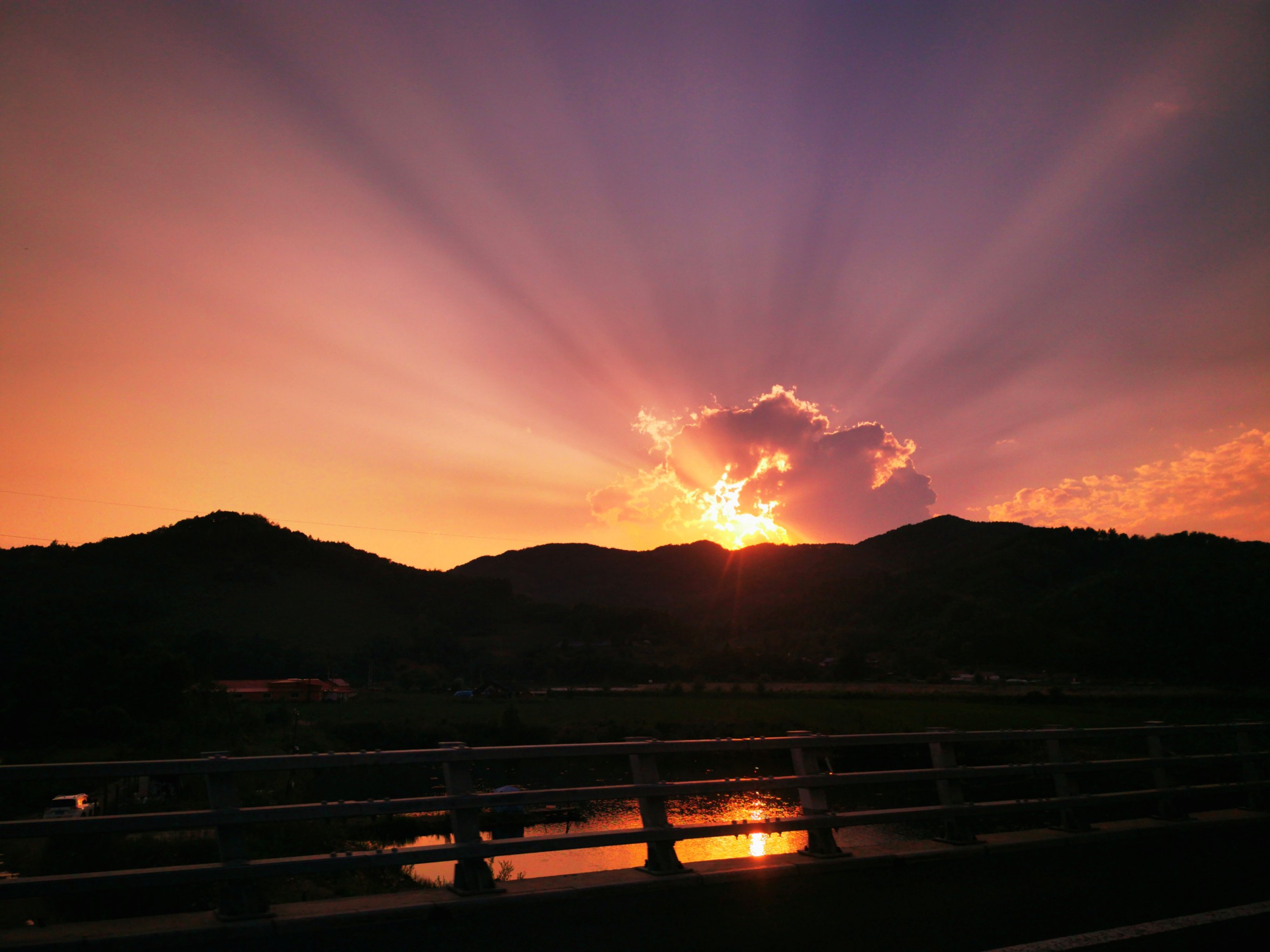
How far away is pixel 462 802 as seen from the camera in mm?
6129

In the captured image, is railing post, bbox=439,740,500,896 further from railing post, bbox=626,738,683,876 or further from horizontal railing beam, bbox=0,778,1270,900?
railing post, bbox=626,738,683,876

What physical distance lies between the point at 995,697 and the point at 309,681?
84158mm

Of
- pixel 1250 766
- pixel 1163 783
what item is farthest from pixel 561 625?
pixel 1163 783

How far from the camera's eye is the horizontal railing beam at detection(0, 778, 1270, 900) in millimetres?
4891

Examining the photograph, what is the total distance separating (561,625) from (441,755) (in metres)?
187

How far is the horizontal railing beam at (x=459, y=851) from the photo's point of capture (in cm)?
489

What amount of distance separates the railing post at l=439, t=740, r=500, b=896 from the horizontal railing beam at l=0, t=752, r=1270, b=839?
100mm

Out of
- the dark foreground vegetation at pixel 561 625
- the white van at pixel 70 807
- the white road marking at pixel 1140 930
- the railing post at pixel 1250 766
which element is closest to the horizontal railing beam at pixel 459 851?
the white road marking at pixel 1140 930

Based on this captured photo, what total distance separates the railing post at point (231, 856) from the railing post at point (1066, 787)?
8.08m

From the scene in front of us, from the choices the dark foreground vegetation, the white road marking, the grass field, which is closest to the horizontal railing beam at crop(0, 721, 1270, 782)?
the white road marking

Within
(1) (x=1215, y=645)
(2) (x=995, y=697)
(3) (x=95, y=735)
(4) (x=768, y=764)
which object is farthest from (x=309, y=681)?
(1) (x=1215, y=645)

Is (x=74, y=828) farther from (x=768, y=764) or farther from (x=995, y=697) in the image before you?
(x=995, y=697)

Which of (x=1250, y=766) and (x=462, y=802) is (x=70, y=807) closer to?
(x=462, y=802)

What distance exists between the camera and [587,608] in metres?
187
